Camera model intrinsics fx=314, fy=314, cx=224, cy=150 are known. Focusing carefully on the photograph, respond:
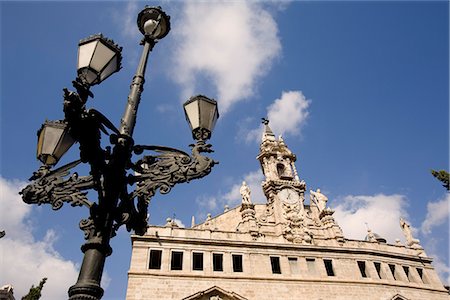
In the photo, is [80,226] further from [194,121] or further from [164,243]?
[164,243]

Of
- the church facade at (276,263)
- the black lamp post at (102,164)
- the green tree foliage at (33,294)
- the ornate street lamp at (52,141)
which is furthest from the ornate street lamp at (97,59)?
the green tree foliage at (33,294)

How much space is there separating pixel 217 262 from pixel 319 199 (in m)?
12.4

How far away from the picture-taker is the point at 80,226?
12.4 feet

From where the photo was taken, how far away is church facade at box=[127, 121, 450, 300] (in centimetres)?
1966

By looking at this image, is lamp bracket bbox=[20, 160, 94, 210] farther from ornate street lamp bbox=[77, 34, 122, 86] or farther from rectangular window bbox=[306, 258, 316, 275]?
rectangular window bbox=[306, 258, 316, 275]

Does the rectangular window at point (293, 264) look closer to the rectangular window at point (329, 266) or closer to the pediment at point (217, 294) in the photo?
the rectangular window at point (329, 266)

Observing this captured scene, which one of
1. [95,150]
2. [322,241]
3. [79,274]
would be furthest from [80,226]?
[322,241]

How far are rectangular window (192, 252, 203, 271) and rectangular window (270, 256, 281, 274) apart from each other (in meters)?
4.96

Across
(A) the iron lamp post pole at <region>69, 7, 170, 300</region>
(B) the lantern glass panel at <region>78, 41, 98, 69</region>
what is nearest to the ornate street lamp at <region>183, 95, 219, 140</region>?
(A) the iron lamp post pole at <region>69, 7, 170, 300</region>

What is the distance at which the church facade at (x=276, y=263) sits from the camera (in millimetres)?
19656

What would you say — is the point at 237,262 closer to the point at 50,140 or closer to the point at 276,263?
the point at 276,263

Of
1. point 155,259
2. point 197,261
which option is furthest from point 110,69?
point 197,261

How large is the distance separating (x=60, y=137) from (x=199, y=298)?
57.3 feet

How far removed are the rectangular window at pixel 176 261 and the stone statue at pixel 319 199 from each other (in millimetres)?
13771
